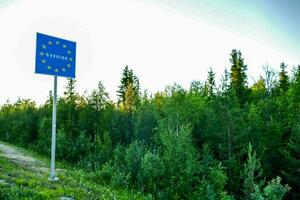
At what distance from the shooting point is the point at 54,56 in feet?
40.5

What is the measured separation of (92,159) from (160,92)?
70.9 feet

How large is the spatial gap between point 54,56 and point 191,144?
9.26m

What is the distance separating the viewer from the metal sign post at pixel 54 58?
11852mm

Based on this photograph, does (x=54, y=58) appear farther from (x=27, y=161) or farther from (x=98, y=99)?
(x=98, y=99)

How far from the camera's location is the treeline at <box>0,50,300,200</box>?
15.2 m

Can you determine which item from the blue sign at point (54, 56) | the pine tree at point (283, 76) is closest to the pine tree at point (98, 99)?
the blue sign at point (54, 56)

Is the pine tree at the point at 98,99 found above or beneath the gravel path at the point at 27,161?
above

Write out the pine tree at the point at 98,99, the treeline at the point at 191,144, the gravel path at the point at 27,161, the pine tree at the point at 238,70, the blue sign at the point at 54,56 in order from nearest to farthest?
the blue sign at the point at 54,56, the treeline at the point at 191,144, the gravel path at the point at 27,161, the pine tree at the point at 98,99, the pine tree at the point at 238,70

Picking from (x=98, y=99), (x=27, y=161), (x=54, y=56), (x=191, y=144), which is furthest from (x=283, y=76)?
(x=54, y=56)

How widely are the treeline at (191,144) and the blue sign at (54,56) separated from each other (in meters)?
6.44

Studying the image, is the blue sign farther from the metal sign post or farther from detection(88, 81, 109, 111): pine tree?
detection(88, 81, 109, 111): pine tree

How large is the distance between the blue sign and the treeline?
6445 millimetres

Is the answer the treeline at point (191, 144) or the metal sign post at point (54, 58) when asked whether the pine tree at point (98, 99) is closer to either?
the treeline at point (191, 144)

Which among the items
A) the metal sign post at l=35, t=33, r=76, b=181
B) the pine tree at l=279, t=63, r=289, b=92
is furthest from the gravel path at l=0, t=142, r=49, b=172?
the pine tree at l=279, t=63, r=289, b=92
